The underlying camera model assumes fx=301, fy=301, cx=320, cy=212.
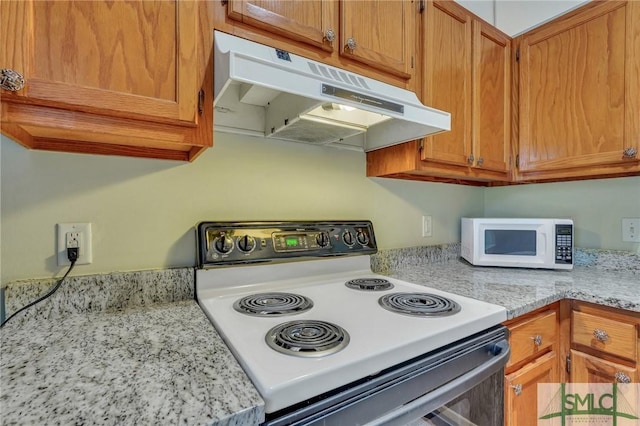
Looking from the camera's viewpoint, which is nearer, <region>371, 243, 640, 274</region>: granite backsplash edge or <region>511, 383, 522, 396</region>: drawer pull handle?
<region>511, 383, 522, 396</region>: drawer pull handle

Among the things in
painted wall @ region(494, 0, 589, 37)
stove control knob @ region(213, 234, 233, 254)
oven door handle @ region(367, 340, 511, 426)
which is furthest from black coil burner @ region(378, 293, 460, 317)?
painted wall @ region(494, 0, 589, 37)

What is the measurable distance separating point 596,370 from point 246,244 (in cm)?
136

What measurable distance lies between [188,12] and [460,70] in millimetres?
1185

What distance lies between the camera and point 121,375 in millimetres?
546

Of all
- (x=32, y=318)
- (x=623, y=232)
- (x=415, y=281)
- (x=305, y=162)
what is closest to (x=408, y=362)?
(x=415, y=281)

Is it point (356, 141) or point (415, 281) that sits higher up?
point (356, 141)

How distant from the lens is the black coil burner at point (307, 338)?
0.62m

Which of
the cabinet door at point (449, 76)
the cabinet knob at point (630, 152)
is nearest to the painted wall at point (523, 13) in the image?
the cabinet door at point (449, 76)

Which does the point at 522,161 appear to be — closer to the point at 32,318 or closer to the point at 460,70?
the point at 460,70

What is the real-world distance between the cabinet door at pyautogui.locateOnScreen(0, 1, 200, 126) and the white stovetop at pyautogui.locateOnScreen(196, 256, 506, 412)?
0.56m

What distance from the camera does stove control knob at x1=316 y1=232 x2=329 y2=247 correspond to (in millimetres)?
1267

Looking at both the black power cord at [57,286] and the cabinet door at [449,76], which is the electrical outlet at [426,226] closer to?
the cabinet door at [449,76]

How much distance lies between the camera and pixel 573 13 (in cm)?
143

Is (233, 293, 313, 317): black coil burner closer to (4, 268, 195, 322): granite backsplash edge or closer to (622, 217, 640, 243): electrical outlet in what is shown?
(4, 268, 195, 322): granite backsplash edge
